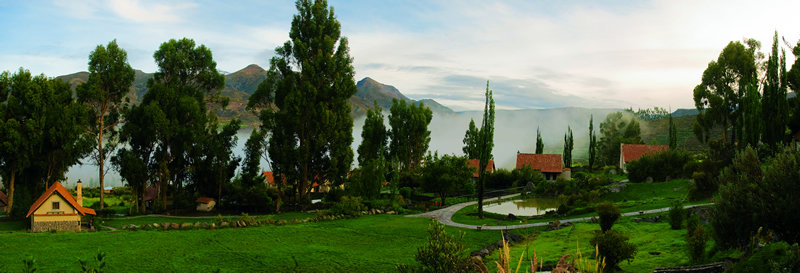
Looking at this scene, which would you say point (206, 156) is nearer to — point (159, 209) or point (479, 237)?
point (159, 209)

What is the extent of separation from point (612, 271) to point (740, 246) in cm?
334

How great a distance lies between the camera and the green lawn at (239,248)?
17.5m

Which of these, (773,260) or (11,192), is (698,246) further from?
(11,192)

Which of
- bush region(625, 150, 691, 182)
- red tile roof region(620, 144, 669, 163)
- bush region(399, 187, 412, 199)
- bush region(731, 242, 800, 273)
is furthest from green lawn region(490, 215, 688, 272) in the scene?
Answer: red tile roof region(620, 144, 669, 163)

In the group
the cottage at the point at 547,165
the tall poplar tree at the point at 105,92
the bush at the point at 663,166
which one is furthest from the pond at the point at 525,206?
the tall poplar tree at the point at 105,92

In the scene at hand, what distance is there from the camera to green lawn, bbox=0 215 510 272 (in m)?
17.5

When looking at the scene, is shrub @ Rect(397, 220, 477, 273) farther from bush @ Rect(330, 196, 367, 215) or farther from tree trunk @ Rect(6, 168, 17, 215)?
tree trunk @ Rect(6, 168, 17, 215)

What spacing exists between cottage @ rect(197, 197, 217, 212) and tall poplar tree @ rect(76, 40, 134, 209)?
6646 mm

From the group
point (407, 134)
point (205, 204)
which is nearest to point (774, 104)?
point (407, 134)

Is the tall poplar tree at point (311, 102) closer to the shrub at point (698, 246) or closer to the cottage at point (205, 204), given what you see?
the cottage at point (205, 204)

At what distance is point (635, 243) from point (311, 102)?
24.8 meters

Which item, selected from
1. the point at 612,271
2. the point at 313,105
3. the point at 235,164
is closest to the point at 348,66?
the point at 313,105

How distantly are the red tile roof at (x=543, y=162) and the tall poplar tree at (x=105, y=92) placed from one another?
3963 cm

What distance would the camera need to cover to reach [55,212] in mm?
26594
